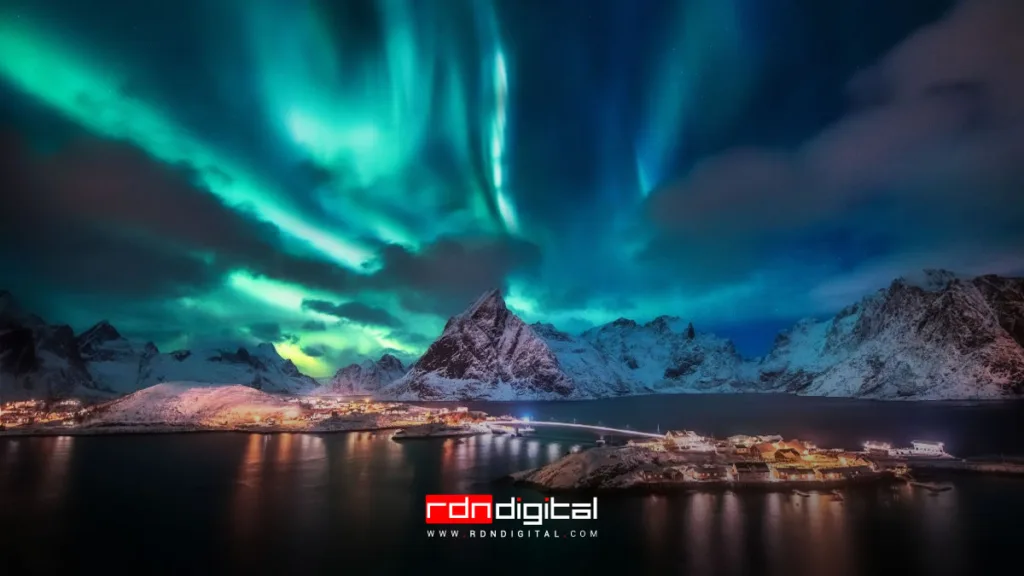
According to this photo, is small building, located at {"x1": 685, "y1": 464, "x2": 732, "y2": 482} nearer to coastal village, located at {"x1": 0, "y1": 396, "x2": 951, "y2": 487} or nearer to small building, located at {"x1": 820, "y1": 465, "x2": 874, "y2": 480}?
coastal village, located at {"x1": 0, "y1": 396, "x2": 951, "y2": 487}

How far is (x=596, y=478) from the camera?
6056 cm

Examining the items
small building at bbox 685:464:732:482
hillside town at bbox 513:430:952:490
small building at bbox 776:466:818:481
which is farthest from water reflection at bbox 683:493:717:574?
small building at bbox 776:466:818:481

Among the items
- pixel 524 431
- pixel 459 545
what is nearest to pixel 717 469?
pixel 459 545

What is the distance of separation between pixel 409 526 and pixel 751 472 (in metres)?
43.1

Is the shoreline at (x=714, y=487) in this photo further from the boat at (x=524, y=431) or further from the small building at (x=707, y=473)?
the boat at (x=524, y=431)

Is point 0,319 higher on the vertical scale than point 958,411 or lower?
higher

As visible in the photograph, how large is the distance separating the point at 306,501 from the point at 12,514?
29245 mm

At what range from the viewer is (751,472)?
63781 mm

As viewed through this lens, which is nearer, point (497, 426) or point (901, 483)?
point (901, 483)

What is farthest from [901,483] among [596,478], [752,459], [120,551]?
[120,551]

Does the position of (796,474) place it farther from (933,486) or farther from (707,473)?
(933,486)

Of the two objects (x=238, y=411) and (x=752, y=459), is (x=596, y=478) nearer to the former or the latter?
(x=752, y=459)

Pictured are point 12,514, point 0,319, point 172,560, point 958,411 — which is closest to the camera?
point 172,560

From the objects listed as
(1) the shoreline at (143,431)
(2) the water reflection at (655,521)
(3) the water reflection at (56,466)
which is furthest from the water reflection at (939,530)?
(1) the shoreline at (143,431)
